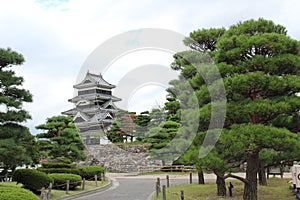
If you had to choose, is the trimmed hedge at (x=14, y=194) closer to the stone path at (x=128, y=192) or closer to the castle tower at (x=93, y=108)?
the stone path at (x=128, y=192)

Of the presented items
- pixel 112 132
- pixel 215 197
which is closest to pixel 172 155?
pixel 112 132

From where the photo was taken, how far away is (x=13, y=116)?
44.7 feet

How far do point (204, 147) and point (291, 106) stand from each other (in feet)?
7.63

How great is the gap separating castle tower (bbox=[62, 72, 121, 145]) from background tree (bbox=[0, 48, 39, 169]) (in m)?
26.5

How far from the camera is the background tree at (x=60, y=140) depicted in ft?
78.3

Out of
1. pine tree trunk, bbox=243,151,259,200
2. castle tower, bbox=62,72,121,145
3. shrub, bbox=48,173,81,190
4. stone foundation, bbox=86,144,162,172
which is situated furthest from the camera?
castle tower, bbox=62,72,121,145

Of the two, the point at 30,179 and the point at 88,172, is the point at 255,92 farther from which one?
the point at 88,172

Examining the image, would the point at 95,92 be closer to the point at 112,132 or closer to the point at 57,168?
the point at 112,132

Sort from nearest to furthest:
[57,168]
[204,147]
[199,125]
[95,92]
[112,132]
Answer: [204,147], [199,125], [57,168], [112,132], [95,92]

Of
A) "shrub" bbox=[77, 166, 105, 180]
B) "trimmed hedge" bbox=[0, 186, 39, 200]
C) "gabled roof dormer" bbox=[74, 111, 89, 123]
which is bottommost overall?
Answer: "trimmed hedge" bbox=[0, 186, 39, 200]

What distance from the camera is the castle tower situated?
41.9 meters

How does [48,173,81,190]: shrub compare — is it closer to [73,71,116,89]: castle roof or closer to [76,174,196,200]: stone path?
[76,174,196,200]: stone path

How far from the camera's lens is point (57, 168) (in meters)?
18.7

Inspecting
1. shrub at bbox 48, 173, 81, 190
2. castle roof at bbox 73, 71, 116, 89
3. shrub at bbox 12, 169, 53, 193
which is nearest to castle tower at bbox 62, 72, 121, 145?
castle roof at bbox 73, 71, 116, 89
